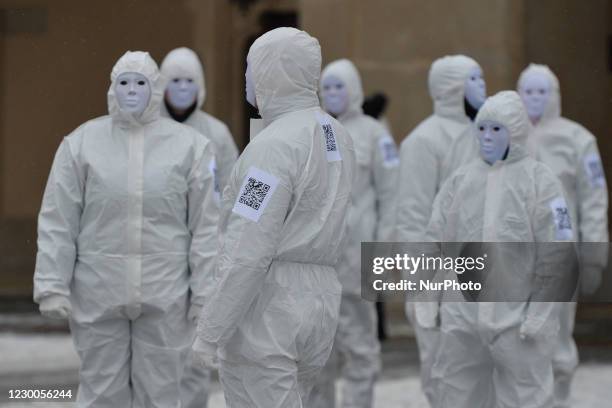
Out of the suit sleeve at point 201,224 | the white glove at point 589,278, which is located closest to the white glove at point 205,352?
the suit sleeve at point 201,224

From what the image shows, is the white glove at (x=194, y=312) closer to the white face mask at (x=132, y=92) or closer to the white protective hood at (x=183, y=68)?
the white face mask at (x=132, y=92)

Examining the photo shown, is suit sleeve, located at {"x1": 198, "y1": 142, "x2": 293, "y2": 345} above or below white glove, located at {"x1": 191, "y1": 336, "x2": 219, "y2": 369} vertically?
above

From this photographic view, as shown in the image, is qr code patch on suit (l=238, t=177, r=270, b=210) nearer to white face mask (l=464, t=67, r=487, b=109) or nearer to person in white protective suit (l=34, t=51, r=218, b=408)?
person in white protective suit (l=34, t=51, r=218, b=408)

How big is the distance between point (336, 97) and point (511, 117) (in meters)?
2.95

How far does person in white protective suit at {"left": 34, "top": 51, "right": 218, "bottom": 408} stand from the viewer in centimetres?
764

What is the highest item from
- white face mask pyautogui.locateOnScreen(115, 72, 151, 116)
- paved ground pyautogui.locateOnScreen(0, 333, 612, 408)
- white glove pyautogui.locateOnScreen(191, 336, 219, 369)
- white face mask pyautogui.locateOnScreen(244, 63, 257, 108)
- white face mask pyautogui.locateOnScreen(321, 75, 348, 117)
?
white face mask pyautogui.locateOnScreen(244, 63, 257, 108)

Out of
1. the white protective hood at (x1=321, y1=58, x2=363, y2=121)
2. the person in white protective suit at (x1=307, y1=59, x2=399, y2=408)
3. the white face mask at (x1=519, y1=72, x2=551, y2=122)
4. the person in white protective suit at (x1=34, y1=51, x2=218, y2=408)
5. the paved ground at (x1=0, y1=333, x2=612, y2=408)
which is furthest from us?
the paved ground at (x1=0, y1=333, x2=612, y2=408)

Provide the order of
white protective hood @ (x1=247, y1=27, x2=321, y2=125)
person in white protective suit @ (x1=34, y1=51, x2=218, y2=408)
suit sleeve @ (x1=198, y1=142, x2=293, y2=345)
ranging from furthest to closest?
person in white protective suit @ (x1=34, y1=51, x2=218, y2=408)
white protective hood @ (x1=247, y1=27, x2=321, y2=125)
suit sleeve @ (x1=198, y1=142, x2=293, y2=345)

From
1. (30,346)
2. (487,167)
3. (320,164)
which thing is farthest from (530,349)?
(30,346)

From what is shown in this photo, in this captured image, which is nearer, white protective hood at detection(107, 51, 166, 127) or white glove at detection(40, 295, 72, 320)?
white glove at detection(40, 295, 72, 320)

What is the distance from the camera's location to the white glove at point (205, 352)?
5918 mm

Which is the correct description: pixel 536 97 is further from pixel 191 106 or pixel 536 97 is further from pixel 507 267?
pixel 507 267

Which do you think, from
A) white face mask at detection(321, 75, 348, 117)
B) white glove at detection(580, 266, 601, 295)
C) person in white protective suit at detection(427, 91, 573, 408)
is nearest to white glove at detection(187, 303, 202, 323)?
person in white protective suit at detection(427, 91, 573, 408)

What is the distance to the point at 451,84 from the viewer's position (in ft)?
32.2
